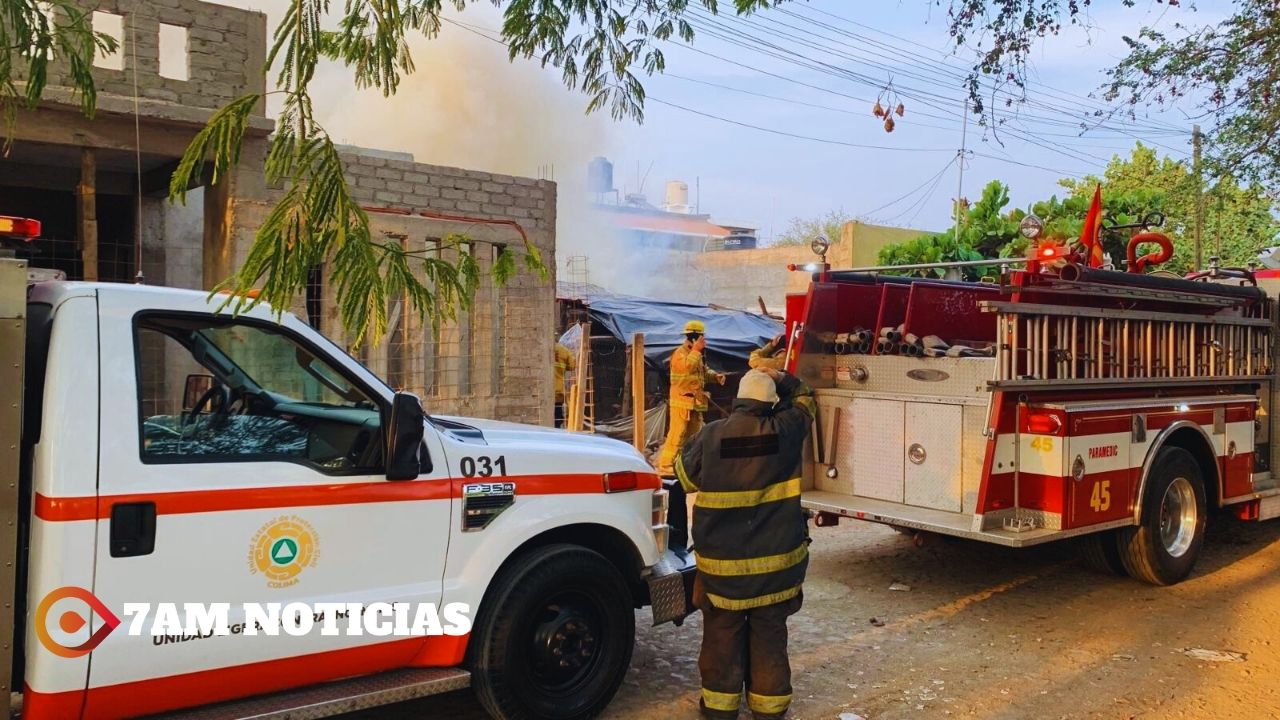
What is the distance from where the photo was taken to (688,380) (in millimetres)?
11164

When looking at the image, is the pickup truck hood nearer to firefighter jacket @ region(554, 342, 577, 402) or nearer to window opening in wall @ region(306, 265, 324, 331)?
window opening in wall @ region(306, 265, 324, 331)

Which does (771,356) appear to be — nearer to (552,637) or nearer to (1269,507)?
(552,637)

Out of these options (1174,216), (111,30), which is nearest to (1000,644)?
(111,30)

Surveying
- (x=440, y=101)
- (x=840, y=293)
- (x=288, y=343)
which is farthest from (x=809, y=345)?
(x=440, y=101)

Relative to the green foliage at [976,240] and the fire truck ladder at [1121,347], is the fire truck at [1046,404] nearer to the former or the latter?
the fire truck ladder at [1121,347]

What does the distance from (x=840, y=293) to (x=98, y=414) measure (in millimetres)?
5211

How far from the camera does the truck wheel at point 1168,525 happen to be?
21.6ft

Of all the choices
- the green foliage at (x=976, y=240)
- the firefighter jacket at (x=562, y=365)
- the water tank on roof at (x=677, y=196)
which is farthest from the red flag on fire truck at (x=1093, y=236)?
the water tank on roof at (x=677, y=196)

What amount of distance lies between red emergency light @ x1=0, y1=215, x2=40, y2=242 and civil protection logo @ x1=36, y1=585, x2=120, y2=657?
3.72 ft

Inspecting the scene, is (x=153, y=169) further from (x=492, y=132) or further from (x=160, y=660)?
(x=492, y=132)

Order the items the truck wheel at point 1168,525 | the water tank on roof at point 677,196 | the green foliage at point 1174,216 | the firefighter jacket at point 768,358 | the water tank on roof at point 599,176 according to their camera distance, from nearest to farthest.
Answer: the firefighter jacket at point 768,358 < the truck wheel at point 1168,525 < the green foliage at point 1174,216 < the water tank on roof at point 599,176 < the water tank on roof at point 677,196

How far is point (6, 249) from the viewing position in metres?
3.13

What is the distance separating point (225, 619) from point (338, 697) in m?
→ 0.50

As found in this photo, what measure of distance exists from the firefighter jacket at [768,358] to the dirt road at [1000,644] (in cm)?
160
